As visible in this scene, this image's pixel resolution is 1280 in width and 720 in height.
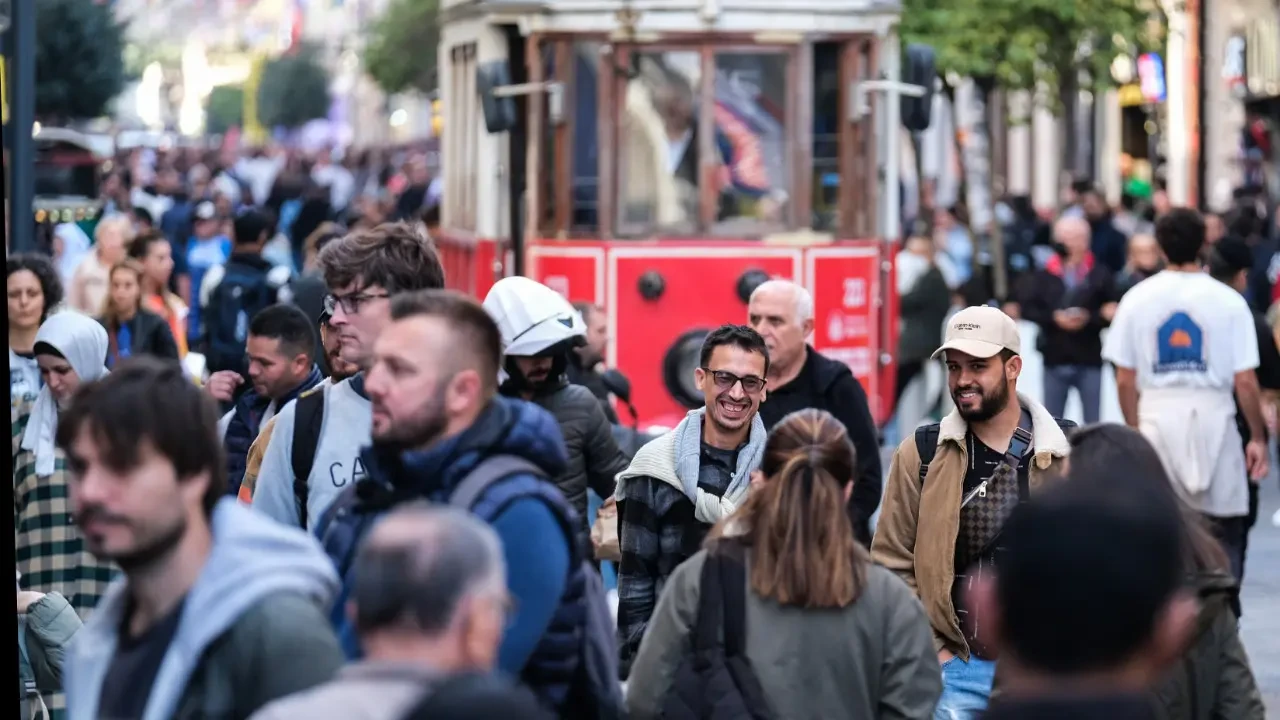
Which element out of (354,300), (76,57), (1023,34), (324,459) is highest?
(76,57)

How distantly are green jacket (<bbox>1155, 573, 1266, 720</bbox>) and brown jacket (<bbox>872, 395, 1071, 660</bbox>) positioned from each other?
121 cm

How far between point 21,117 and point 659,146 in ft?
11.4

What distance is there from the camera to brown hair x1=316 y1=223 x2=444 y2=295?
18.3 ft

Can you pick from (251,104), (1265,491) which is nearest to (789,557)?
(1265,491)

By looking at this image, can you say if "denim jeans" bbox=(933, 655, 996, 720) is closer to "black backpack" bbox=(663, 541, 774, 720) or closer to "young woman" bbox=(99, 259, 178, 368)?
"black backpack" bbox=(663, 541, 774, 720)

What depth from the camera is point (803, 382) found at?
8.09 m

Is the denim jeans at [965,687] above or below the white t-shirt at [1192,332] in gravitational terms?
below

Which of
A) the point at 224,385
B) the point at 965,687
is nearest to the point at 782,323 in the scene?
the point at 224,385

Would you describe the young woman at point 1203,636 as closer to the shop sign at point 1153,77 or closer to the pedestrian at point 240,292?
Result: the pedestrian at point 240,292

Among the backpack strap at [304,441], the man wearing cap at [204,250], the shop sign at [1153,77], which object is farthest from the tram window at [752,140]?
the shop sign at [1153,77]

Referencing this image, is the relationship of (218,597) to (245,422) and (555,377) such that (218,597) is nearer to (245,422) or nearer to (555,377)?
(555,377)

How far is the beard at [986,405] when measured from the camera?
20.9ft

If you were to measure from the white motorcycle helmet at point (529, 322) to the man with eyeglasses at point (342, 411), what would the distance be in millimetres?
1106

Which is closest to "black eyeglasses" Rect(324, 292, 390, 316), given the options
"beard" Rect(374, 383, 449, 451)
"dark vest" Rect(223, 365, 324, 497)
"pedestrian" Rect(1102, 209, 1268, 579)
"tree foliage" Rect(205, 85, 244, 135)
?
"beard" Rect(374, 383, 449, 451)
